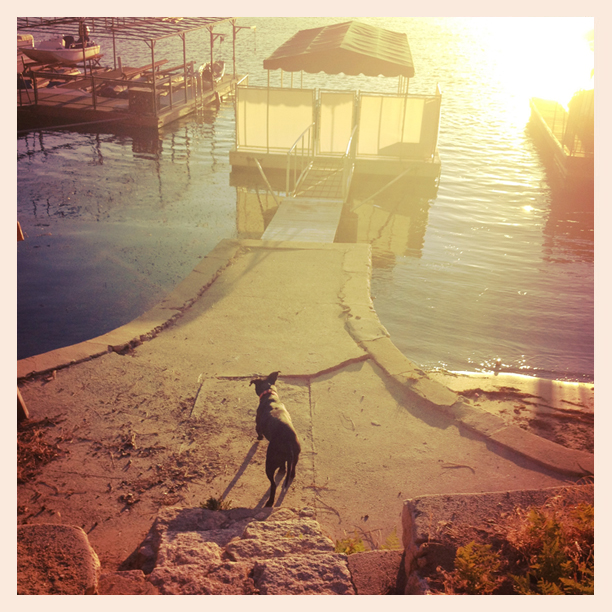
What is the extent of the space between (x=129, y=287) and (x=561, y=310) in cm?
770

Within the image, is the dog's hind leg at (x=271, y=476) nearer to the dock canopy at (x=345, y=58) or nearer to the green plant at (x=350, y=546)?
the green plant at (x=350, y=546)

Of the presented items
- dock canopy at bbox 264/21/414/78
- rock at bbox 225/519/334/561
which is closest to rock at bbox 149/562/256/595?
rock at bbox 225/519/334/561

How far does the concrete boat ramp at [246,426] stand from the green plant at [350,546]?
207 mm

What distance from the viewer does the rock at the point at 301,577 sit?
10.9 feet

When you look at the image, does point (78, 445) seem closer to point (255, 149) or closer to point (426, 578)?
point (426, 578)

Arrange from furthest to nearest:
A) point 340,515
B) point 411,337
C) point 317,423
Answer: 1. point 411,337
2. point 317,423
3. point 340,515

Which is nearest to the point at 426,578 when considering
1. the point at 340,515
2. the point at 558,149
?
the point at 340,515

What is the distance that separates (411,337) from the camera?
891 centimetres

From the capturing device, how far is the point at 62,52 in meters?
27.6

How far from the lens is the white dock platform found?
11.0 metres

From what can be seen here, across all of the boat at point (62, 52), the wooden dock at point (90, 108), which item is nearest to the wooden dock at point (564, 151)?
the wooden dock at point (90, 108)

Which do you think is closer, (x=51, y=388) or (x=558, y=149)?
(x=51, y=388)

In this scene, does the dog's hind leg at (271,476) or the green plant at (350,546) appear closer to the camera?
the green plant at (350,546)

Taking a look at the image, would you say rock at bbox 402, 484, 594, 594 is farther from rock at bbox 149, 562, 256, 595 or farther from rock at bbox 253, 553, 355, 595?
rock at bbox 149, 562, 256, 595
